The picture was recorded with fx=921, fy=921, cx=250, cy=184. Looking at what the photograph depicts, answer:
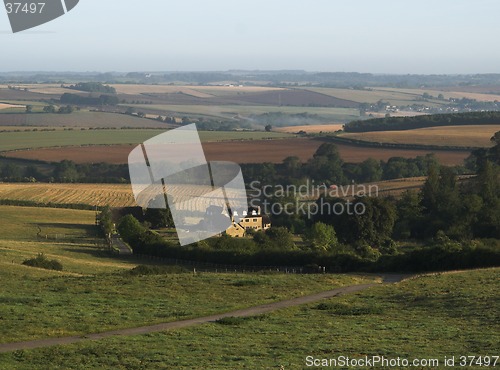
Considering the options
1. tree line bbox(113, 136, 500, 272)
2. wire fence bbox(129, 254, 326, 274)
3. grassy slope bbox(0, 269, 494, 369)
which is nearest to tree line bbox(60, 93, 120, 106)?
tree line bbox(113, 136, 500, 272)

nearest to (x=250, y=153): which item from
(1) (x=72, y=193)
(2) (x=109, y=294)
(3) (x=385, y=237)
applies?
(1) (x=72, y=193)

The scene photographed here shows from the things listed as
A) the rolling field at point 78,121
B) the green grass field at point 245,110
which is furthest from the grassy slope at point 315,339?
the green grass field at point 245,110

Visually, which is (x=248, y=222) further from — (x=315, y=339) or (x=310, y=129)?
(x=310, y=129)

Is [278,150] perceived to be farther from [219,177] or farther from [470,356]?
[470,356]

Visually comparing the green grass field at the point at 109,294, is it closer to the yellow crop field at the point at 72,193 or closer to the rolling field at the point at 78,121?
the yellow crop field at the point at 72,193

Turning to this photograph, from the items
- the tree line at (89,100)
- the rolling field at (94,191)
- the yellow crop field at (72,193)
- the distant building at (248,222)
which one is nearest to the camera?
the distant building at (248,222)

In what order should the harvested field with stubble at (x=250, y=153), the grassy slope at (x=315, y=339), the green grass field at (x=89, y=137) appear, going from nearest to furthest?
the grassy slope at (x=315, y=339) → the harvested field with stubble at (x=250, y=153) → the green grass field at (x=89, y=137)
